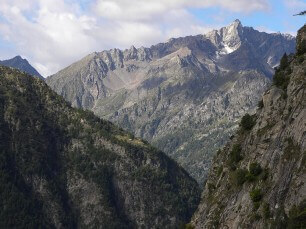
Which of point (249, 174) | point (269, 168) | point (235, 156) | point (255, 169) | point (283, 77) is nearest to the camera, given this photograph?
point (269, 168)

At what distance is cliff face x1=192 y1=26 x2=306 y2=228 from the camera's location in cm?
6781

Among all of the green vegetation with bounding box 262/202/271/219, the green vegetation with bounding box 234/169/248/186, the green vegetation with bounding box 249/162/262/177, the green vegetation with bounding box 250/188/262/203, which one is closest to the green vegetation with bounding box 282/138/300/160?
the green vegetation with bounding box 250/188/262/203

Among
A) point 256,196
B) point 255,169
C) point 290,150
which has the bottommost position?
point 256,196

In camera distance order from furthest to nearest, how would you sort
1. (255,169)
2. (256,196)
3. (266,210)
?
(255,169), (256,196), (266,210)

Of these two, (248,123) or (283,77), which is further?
(248,123)

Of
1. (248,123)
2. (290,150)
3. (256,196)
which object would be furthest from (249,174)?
(248,123)

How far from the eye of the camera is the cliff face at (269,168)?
6781cm

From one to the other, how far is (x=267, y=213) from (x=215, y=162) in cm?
4685

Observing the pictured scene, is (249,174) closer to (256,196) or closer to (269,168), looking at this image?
(269,168)

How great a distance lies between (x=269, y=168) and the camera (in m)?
77.9

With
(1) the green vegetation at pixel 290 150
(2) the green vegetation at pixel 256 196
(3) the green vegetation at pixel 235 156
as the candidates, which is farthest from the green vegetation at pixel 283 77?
(2) the green vegetation at pixel 256 196

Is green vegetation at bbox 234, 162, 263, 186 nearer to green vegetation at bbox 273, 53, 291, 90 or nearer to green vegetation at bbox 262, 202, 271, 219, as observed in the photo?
green vegetation at bbox 262, 202, 271, 219

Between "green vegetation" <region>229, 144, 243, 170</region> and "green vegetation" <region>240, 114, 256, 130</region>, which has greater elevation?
"green vegetation" <region>240, 114, 256, 130</region>

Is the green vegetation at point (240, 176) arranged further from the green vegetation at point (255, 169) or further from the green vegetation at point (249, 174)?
the green vegetation at point (255, 169)
